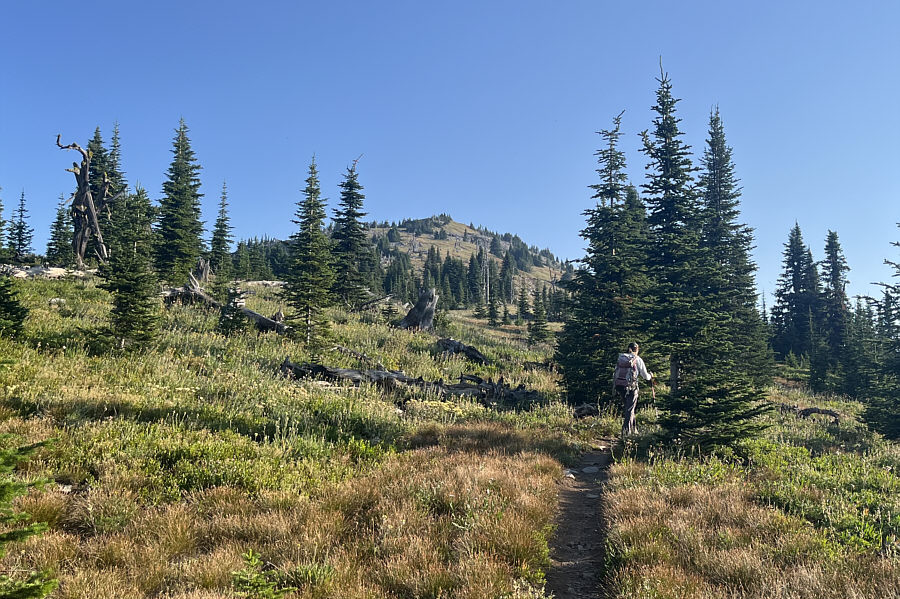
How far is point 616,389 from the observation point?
36.2 ft

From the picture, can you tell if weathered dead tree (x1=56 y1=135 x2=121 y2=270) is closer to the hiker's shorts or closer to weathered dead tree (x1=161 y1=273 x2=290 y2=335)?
weathered dead tree (x1=161 y1=273 x2=290 y2=335)

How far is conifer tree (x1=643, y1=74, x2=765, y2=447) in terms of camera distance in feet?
28.6

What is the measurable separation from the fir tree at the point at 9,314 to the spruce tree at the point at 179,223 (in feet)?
76.3

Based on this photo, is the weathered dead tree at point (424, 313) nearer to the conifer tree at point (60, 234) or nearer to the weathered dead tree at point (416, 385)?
the weathered dead tree at point (416, 385)

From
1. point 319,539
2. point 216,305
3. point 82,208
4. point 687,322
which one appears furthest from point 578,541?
point 82,208

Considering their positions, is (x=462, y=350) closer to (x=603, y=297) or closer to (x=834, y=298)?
(x=603, y=297)

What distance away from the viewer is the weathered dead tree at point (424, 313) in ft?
95.7

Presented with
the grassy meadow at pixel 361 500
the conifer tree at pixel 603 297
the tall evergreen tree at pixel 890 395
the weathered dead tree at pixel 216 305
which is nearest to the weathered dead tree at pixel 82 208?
the weathered dead tree at pixel 216 305

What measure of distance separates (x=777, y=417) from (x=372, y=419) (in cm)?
1645

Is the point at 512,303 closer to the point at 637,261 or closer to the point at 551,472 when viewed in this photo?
the point at 637,261

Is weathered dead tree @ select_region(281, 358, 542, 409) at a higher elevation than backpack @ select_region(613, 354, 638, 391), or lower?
lower

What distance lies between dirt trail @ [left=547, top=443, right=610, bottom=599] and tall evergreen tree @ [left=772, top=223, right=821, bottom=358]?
48.1 metres

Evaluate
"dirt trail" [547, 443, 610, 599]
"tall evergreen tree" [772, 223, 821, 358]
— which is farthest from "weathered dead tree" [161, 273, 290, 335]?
"tall evergreen tree" [772, 223, 821, 358]

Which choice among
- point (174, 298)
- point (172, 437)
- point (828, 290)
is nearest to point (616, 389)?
point (172, 437)
